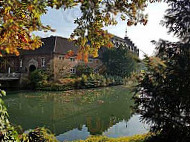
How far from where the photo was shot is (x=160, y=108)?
14.7ft

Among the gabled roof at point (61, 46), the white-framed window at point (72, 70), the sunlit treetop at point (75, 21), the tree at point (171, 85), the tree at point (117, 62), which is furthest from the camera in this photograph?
the tree at point (117, 62)

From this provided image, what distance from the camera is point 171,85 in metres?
4.30

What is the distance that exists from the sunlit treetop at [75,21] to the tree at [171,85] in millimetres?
1247

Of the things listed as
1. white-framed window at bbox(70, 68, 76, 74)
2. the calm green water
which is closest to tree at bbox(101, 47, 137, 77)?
white-framed window at bbox(70, 68, 76, 74)

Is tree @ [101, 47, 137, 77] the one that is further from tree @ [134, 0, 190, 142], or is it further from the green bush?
tree @ [134, 0, 190, 142]

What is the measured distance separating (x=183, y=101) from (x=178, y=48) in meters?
1.26

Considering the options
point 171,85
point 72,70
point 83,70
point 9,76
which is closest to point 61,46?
point 72,70

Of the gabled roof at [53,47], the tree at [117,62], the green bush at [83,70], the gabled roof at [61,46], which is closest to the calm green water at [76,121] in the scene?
the green bush at [83,70]

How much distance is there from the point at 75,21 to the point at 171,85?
8.68 ft

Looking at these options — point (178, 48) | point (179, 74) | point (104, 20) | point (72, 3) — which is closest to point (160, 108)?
point (179, 74)

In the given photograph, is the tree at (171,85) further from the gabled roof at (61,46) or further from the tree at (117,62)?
the tree at (117,62)

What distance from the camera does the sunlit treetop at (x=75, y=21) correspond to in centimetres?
226

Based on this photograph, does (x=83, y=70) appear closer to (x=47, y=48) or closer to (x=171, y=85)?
(x=47, y=48)

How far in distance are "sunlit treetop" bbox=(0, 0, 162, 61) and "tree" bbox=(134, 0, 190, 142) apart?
1.25 m
